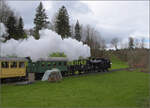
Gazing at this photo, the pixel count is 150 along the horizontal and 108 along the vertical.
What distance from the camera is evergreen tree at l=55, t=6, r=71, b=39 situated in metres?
54.7

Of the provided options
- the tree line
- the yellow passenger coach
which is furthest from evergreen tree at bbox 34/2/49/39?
the yellow passenger coach

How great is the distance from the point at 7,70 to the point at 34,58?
5.29m

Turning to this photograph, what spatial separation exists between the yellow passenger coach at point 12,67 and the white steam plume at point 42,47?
10.3 ft

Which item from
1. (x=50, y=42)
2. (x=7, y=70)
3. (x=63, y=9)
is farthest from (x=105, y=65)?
(x=63, y=9)

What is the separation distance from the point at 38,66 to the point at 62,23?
3342cm

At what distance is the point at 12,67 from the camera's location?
19922mm

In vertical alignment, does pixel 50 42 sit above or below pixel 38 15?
below

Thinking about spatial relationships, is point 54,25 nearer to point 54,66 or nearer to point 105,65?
point 105,65

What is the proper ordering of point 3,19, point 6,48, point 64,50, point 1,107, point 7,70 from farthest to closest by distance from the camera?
point 3,19 < point 64,50 < point 6,48 < point 7,70 < point 1,107

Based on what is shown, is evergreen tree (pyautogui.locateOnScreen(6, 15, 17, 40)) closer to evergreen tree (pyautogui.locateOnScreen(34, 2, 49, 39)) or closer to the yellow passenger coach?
evergreen tree (pyautogui.locateOnScreen(34, 2, 49, 39))

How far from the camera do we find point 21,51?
25234 millimetres

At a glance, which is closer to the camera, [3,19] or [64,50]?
[64,50]

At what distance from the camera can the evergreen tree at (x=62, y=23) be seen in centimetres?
5472

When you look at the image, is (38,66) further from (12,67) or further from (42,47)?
(12,67)
